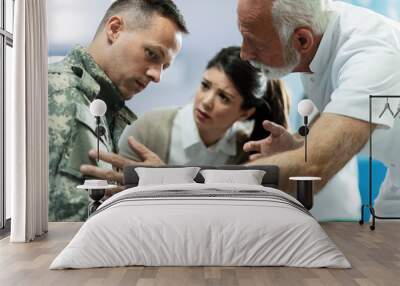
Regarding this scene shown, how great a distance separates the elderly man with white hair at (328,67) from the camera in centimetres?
814

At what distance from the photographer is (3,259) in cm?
554

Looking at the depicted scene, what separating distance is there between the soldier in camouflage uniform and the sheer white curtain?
97 centimetres

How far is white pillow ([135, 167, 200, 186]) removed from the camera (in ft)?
24.5

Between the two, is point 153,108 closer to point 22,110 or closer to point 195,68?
point 195,68

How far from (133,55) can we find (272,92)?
1.86 meters

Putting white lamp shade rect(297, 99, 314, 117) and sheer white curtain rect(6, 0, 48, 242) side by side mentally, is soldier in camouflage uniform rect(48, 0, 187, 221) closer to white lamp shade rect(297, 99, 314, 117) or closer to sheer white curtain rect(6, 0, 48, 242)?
sheer white curtain rect(6, 0, 48, 242)

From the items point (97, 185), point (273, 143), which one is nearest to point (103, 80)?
point (97, 185)

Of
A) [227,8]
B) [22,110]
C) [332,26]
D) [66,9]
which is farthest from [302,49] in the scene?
[22,110]

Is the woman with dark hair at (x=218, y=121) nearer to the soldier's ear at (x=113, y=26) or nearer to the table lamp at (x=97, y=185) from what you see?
the table lamp at (x=97, y=185)

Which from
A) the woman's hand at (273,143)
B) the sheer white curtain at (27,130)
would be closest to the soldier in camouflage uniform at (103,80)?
the sheer white curtain at (27,130)

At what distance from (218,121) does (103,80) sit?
1581 mm

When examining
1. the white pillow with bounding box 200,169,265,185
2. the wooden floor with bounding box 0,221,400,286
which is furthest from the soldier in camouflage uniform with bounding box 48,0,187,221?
the wooden floor with bounding box 0,221,400,286

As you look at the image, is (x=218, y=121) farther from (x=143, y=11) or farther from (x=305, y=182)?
(x=143, y=11)

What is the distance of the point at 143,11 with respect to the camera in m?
8.30
